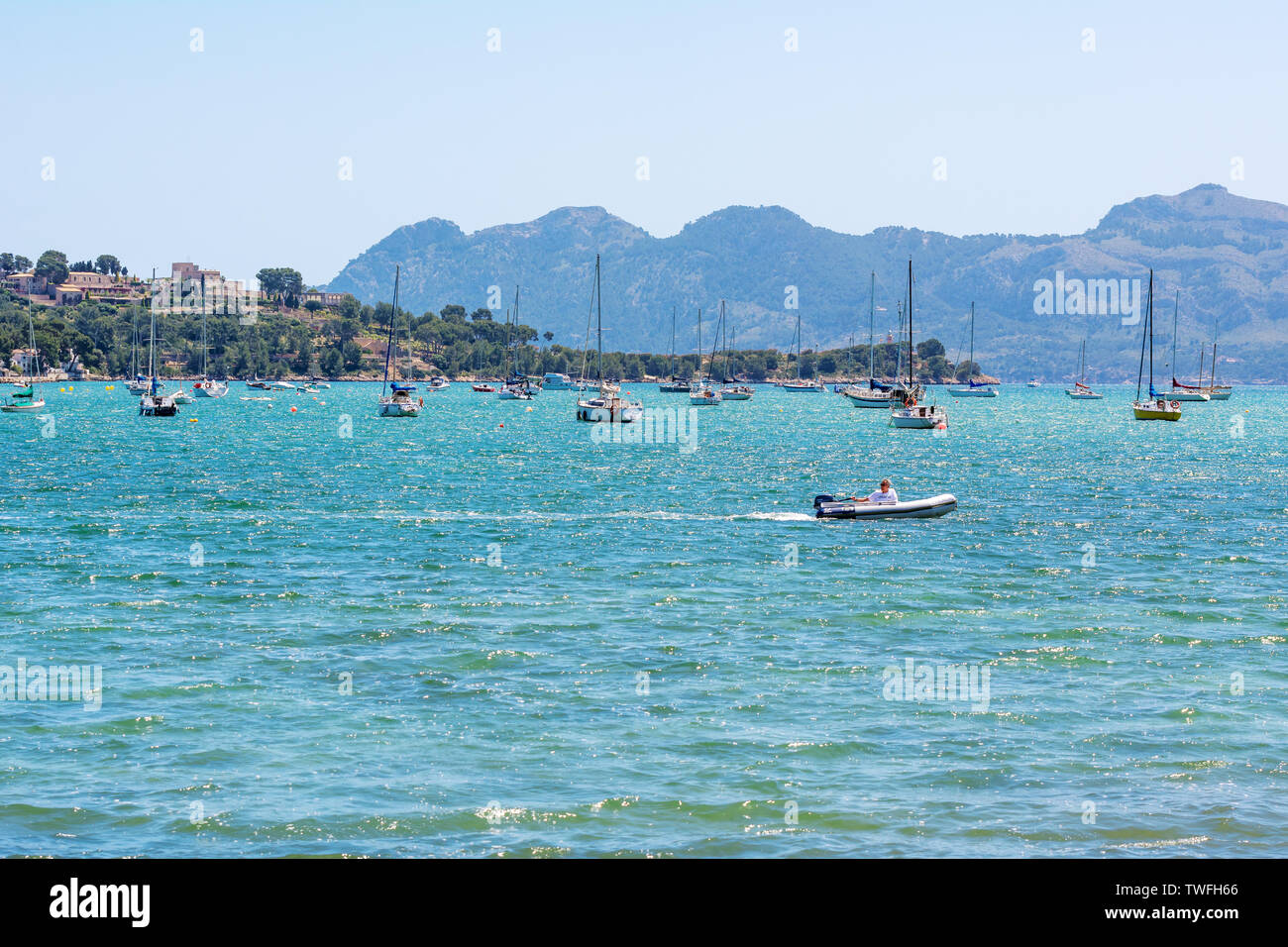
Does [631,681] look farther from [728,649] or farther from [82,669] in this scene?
[82,669]

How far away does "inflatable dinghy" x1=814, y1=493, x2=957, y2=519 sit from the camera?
54594 millimetres

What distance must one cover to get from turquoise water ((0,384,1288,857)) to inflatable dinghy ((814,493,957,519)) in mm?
654

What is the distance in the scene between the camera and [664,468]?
301 feet

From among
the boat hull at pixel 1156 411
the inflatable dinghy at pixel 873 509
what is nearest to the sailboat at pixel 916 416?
the boat hull at pixel 1156 411

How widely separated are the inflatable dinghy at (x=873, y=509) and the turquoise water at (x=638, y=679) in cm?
65

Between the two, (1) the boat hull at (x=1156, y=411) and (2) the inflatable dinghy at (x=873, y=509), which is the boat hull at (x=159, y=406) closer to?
(2) the inflatable dinghy at (x=873, y=509)

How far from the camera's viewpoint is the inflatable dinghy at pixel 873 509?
5459 centimetres

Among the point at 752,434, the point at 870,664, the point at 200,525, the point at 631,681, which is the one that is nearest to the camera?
the point at 631,681

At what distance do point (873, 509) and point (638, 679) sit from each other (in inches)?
1146

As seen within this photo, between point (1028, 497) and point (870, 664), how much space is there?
4459cm

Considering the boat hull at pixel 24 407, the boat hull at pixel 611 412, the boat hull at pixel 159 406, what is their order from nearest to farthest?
the boat hull at pixel 611 412 < the boat hull at pixel 159 406 < the boat hull at pixel 24 407

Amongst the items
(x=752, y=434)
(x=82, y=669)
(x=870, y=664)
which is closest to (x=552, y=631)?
(x=870, y=664)

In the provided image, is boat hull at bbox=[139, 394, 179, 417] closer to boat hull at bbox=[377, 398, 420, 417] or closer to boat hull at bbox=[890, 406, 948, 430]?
boat hull at bbox=[377, 398, 420, 417]

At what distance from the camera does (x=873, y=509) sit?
54.7m
